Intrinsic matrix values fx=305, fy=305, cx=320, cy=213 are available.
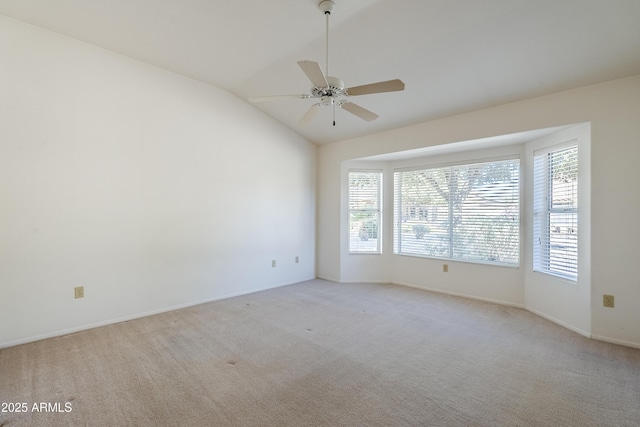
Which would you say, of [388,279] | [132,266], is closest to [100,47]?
[132,266]

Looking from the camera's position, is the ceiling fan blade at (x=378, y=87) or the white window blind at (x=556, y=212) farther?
the white window blind at (x=556, y=212)

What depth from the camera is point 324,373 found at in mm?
2395

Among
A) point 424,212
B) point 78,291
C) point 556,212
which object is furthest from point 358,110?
point 78,291

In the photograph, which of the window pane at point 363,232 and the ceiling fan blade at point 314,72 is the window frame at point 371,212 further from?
the ceiling fan blade at point 314,72

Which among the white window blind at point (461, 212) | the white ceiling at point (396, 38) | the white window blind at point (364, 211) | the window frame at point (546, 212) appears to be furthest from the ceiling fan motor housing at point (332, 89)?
the white window blind at point (364, 211)

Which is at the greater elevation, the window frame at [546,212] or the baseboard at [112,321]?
the window frame at [546,212]

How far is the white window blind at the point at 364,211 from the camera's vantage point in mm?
5516

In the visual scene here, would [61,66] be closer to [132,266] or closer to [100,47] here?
[100,47]

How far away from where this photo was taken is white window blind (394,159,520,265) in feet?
13.9

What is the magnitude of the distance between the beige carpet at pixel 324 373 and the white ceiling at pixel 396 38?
267 centimetres

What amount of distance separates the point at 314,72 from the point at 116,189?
108 inches

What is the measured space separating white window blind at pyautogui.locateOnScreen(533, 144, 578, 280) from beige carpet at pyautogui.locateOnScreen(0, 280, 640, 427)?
742mm

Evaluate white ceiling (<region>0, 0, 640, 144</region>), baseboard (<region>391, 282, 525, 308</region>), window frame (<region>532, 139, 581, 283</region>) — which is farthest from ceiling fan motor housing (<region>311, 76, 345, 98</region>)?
baseboard (<region>391, 282, 525, 308</region>)

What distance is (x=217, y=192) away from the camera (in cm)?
439
